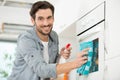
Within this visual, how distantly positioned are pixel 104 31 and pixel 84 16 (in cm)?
48

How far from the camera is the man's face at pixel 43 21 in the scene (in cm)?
181

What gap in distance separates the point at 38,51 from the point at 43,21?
8.1 inches

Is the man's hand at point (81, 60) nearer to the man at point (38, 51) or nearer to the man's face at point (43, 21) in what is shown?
the man at point (38, 51)

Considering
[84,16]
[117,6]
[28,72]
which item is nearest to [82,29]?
[84,16]

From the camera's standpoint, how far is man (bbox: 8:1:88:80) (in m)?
1.65

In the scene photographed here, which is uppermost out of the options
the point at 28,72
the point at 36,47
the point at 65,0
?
the point at 65,0

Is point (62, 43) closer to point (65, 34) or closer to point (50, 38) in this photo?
point (65, 34)

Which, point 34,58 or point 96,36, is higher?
point 96,36

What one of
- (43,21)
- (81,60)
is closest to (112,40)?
(81,60)

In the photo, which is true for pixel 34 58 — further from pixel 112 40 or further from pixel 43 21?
pixel 112 40

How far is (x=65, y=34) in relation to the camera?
3291 mm

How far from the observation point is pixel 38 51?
1797mm

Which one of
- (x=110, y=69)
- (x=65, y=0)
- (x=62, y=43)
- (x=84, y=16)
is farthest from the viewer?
(x=62, y=43)

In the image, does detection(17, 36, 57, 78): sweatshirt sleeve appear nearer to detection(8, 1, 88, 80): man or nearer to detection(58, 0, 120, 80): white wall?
detection(8, 1, 88, 80): man
